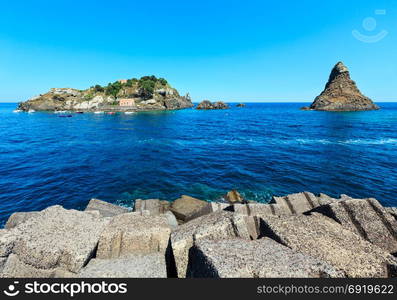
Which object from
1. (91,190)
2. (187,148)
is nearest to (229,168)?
(187,148)

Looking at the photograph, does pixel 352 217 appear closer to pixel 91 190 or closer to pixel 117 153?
pixel 91 190

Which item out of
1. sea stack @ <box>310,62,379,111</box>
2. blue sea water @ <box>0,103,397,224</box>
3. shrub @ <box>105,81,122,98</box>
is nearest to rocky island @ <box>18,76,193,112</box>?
shrub @ <box>105,81,122,98</box>

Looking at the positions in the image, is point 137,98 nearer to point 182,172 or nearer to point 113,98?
point 113,98

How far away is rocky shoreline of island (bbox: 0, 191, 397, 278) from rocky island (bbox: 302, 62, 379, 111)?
148 m

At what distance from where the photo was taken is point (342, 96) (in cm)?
12912

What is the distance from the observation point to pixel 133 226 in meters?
5.11

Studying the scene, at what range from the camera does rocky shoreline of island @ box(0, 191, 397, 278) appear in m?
3.43

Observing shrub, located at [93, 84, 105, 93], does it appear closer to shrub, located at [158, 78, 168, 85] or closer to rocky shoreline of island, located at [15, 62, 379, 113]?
rocky shoreline of island, located at [15, 62, 379, 113]

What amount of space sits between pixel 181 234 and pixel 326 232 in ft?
11.6

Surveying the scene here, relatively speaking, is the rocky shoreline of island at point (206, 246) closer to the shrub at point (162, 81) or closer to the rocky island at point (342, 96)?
the rocky island at point (342, 96)

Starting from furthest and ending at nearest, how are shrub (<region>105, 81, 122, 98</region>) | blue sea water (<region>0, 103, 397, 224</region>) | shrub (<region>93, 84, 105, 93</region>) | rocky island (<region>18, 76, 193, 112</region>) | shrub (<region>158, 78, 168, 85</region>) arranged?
shrub (<region>158, 78, 168, 85</region>) < shrub (<region>93, 84, 105, 93</region>) < shrub (<region>105, 81, 122, 98</region>) < rocky island (<region>18, 76, 193, 112</region>) < blue sea water (<region>0, 103, 397, 224</region>)

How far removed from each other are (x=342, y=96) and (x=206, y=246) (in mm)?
164751

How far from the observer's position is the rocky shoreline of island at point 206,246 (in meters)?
3.43

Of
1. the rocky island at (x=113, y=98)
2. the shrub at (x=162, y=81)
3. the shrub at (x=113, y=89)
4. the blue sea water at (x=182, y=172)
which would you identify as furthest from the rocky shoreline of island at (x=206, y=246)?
the shrub at (x=162, y=81)
